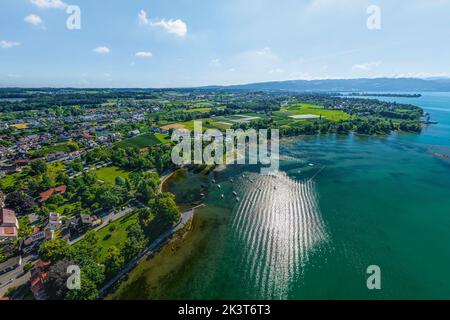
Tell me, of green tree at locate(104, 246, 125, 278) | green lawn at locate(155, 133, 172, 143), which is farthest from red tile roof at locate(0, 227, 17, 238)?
green lawn at locate(155, 133, 172, 143)

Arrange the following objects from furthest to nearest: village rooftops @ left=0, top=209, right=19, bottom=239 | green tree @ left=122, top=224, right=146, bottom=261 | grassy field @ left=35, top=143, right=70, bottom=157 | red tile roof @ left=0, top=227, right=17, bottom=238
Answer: grassy field @ left=35, top=143, right=70, bottom=157 → village rooftops @ left=0, top=209, right=19, bottom=239 → red tile roof @ left=0, top=227, right=17, bottom=238 → green tree @ left=122, top=224, right=146, bottom=261

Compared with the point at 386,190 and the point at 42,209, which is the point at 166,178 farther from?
the point at 386,190

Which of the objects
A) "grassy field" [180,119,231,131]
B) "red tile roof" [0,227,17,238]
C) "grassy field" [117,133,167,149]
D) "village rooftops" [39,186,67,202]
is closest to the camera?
"red tile roof" [0,227,17,238]

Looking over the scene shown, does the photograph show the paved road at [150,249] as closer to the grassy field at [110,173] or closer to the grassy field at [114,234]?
the grassy field at [114,234]

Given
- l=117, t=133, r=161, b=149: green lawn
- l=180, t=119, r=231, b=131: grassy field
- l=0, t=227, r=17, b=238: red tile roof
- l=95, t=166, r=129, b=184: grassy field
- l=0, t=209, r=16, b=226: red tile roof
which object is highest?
l=180, t=119, r=231, b=131: grassy field

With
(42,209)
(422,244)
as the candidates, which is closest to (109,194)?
(42,209)

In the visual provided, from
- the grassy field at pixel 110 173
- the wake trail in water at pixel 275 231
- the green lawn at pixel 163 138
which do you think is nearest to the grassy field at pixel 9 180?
the grassy field at pixel 110 173

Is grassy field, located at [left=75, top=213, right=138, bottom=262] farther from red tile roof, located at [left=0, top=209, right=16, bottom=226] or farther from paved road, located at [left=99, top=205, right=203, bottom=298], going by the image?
red tile roof, located at [left=0, top=209, right=16, bottom=226]
